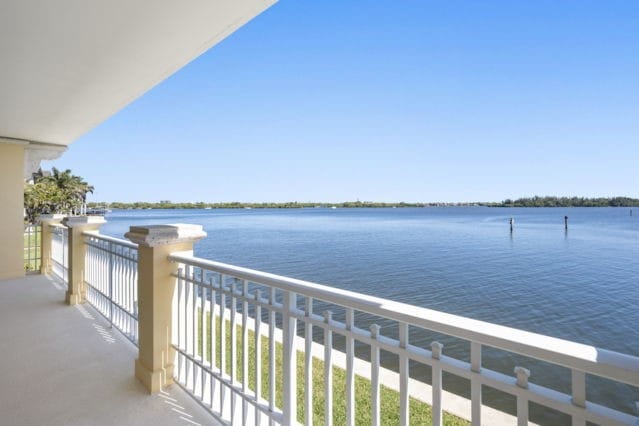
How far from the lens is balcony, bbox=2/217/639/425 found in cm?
101

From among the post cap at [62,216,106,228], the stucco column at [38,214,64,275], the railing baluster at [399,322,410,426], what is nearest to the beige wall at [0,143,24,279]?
the stucco column at [38,214,64,275]

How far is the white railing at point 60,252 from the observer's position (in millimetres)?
5855

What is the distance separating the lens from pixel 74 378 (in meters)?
2.77

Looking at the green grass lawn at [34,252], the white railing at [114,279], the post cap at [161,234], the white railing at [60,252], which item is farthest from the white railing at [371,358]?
the green grass lawn at [34,252]

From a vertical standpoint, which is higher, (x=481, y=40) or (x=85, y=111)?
(x=481, y=40)

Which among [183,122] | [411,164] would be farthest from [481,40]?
[411,164]

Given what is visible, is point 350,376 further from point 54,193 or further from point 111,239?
point 54,193

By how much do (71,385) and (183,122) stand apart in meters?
47.6

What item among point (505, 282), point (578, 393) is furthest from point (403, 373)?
point (505, 282)

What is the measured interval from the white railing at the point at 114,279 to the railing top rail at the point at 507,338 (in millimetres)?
2502

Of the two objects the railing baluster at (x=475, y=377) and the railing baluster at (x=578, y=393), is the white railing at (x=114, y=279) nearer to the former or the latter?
the railing baluster at (x=475, y=377)

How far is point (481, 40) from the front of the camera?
16578 millimetres

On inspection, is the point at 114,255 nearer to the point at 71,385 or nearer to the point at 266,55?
the point at 71,385

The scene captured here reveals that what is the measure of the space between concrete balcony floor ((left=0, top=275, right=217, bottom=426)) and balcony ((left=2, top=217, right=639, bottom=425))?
0.05 ft
